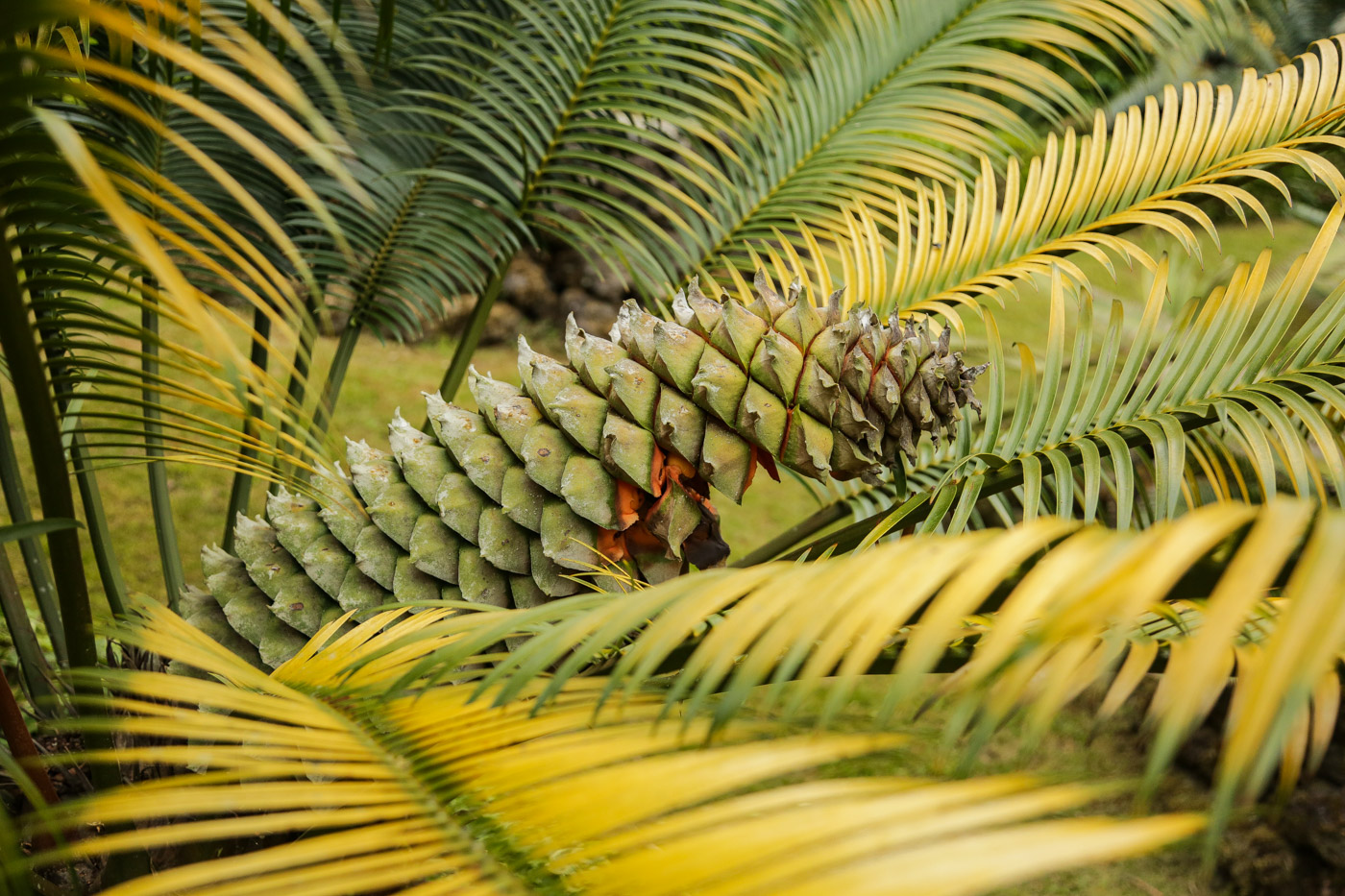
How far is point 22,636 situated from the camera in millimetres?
867

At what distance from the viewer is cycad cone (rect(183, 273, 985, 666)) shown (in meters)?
A: 0.77

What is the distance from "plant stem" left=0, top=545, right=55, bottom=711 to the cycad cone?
0.19 metres

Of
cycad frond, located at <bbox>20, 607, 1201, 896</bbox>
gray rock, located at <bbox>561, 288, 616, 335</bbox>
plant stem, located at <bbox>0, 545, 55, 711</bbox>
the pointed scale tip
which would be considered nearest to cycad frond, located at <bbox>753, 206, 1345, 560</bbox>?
the pointed scale tip

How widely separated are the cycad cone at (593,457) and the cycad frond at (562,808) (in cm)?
28

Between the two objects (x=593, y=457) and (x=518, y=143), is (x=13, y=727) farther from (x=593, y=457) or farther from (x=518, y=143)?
(x=518, y=143)

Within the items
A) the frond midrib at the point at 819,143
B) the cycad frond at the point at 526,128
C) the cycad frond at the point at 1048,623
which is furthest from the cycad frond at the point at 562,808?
the frond midrib at the point at 819,143

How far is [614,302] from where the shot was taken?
3.49 meters

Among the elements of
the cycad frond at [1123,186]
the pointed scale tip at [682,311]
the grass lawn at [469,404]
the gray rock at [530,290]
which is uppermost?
the gray rock at [530,290]

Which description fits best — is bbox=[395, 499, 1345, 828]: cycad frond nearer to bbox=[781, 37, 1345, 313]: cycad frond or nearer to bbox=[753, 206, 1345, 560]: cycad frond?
bbox=[753, 206, 1345, 560]: cycad frond

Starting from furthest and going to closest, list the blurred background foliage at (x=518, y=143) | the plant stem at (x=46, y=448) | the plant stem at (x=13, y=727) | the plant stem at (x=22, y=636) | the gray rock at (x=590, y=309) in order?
the gray rock at (x=590, y=309)
the blurred background foliage at (x=518, y=143)
the plant stem at (x=22, y=636)
the plant stem at (x=13, y=727)
the plant stem at (x=46, y=448)

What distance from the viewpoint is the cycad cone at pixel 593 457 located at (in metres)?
0.77

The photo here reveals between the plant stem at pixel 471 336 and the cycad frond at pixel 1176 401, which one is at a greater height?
the plant stem at pixel 471 336

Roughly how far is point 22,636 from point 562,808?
799 mm

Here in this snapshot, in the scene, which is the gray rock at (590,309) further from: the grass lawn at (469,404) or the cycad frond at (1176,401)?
the cycad frond at (1176,401)
